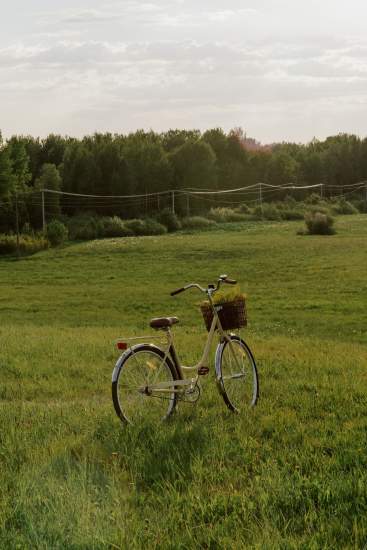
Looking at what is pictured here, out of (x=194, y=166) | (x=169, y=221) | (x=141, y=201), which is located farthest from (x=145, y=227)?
(x=194, y=166)

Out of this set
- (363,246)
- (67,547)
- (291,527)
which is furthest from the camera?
(363,246)

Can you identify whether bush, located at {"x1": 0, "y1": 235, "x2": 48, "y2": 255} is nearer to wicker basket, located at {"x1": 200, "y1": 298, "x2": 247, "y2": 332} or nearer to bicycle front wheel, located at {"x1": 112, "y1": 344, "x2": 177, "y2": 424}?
Answer: wicker basket, located at {"x1": 200, "y1": 298, "x2": 247, "y2": 332}

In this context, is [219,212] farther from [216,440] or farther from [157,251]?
→ [216,440]

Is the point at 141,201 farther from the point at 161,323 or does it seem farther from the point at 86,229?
the point at 161,323

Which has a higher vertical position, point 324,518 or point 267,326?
point 324,518

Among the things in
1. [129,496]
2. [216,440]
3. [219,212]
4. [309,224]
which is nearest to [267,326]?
[216,440]

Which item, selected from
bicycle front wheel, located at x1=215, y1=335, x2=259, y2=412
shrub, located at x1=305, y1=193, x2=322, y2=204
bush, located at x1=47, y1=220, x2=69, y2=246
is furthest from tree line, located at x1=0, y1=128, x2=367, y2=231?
bicycle front wheel, located at x1=215, y1=335, x2=259, y2=412

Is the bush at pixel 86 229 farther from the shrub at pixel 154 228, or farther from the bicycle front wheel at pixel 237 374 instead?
the bicycle front wheel at pixel 237 374

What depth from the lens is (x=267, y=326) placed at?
17.1 metres

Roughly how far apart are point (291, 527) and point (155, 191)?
6451 cm

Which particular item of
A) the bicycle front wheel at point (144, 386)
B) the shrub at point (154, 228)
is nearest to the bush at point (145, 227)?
the shrub at point (154, 228)

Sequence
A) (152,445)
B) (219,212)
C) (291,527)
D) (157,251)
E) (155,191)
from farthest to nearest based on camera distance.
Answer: (155,191) < (219,212) < (157,251) < (152,445) < (291,527)

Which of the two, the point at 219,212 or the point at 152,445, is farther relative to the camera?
the point at 219,212

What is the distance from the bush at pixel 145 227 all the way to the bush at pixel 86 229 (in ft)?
7.14
